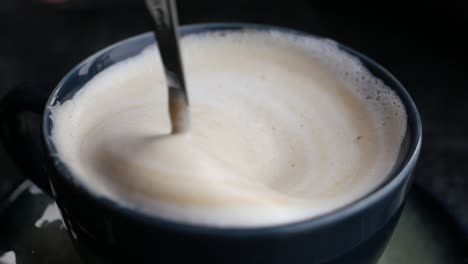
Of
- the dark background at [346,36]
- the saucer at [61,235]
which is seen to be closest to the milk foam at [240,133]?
the saucer at [61,235]

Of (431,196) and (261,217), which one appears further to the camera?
(431,196)

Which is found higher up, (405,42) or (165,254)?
(165,254)

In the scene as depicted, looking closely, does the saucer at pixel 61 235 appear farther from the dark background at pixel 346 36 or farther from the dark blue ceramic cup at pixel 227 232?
the dark background at pixel 346 36

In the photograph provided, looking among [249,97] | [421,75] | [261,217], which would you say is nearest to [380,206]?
[261,217]

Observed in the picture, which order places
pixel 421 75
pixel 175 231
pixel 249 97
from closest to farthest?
1. pixel 175 231
2. pixel 249 97
3. pixel 421 75

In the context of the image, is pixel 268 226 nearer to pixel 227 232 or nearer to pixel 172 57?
pixel 227 232

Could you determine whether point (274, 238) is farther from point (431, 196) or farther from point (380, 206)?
point (431, 196)

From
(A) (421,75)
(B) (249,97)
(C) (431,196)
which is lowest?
(A) (421,75)

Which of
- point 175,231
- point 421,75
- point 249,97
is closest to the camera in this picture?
point 175,231
